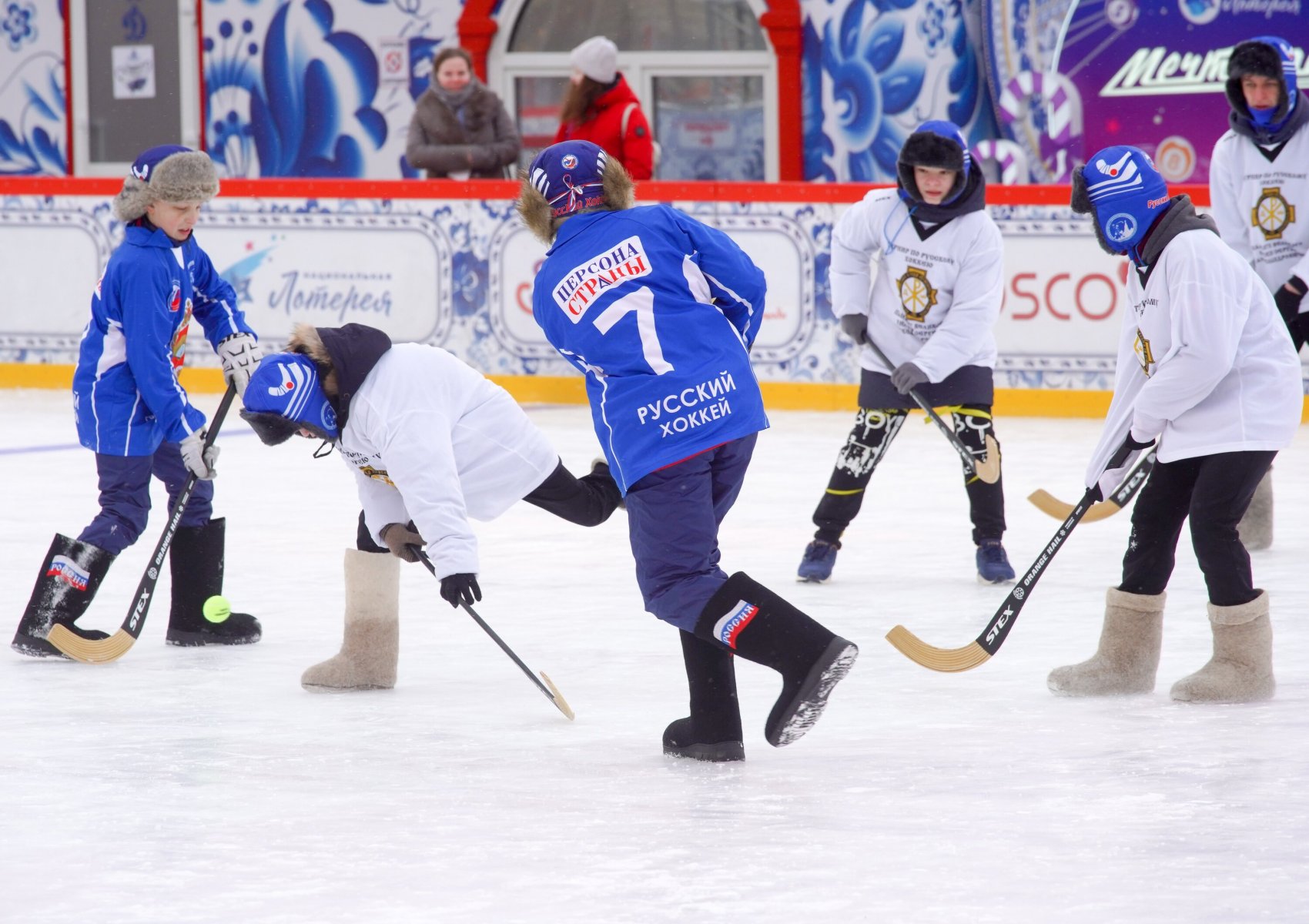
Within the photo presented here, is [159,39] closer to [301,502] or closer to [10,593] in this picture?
[301,502]

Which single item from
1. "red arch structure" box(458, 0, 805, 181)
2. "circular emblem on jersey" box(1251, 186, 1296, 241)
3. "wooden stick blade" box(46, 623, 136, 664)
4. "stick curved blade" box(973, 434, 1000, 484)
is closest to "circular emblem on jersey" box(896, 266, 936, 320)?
"stick curved blade" box(973, 434, 1000, 484)

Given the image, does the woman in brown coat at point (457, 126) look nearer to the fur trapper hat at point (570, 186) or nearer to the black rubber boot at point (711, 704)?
the fur trapper hat at point (570, 186)

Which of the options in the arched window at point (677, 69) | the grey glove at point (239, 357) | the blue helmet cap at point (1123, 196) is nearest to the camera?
Answer: the blue helmet cap at point (1123, 196)

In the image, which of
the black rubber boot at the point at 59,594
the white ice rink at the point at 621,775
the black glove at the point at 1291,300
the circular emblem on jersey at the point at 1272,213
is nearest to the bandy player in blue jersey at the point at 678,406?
the white ice rink at the point at 621,775

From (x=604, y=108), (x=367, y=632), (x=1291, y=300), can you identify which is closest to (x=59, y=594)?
(x=367, y=632)

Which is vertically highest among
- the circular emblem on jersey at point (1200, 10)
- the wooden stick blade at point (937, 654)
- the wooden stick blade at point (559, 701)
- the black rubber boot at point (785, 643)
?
the circular emblem on jersey at point (1200, 10)

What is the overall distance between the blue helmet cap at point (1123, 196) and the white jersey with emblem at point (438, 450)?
1024 mm

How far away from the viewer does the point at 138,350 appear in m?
4.05

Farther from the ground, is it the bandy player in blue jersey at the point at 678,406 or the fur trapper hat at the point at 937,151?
Answer: the fur trapper hat at the point at 937,151

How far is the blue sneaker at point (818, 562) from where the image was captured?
5.00 meters

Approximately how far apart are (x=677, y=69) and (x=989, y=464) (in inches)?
305

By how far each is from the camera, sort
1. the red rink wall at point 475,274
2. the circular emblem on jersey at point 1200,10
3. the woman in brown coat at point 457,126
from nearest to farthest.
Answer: the red rink wall at point 475,274 < the woman in brown coat at point 457,126 < the circular emblem on jersey at point 1200,10

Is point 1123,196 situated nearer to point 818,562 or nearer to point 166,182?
point 818,562

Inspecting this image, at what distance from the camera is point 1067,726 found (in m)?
3.47
